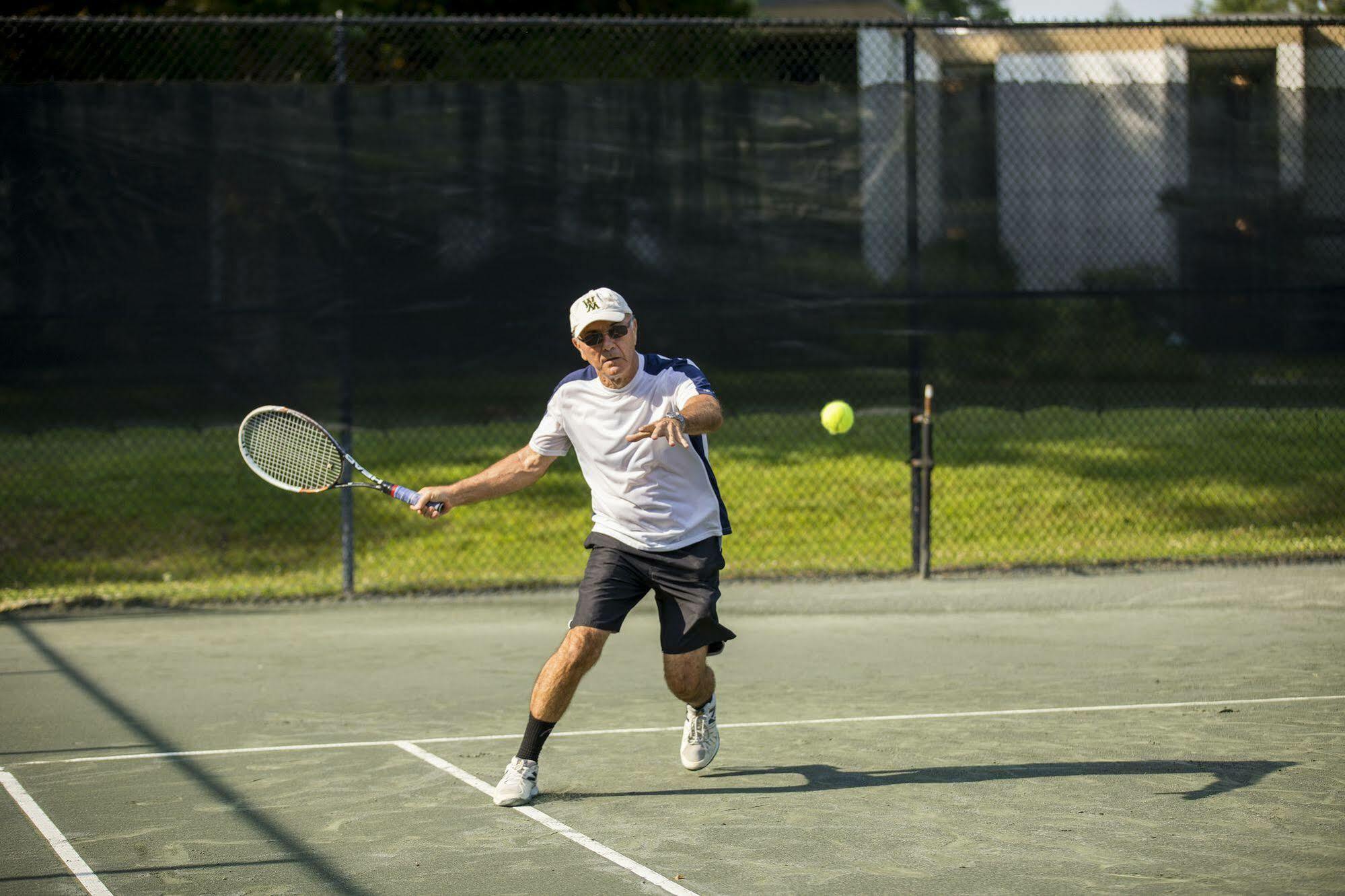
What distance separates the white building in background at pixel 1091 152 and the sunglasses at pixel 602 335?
457 centimetres

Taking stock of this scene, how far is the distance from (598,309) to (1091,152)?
5.57 meters

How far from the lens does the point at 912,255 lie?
973 cm

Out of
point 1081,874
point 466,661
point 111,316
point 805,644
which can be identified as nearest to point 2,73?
point 111,316

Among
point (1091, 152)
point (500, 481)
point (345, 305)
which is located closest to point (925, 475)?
point (1091, 152)

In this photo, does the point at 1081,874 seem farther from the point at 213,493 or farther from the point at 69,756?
the point at 213,493

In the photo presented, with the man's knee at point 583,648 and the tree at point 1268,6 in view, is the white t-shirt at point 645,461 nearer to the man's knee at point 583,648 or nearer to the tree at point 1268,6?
the man's knee at point 583,648

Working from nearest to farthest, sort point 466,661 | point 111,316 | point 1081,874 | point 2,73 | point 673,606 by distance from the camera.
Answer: point 1081,874 < point 673,606 < point 466,661 < point 111,316 < point 2,73

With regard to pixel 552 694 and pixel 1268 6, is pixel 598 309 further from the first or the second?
pixel 1268 6

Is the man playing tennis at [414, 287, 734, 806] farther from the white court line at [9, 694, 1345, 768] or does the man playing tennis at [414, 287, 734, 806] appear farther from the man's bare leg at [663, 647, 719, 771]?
the white court line at [9, 694, 1345, 768]

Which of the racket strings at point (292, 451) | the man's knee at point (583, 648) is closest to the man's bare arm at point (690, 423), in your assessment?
the man's knee at point (583, 648)

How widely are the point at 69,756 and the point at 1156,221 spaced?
23.4ft

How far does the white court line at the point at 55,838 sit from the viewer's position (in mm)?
4548

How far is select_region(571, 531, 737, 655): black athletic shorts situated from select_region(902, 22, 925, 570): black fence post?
4.32 metres

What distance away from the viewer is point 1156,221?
392 inches
